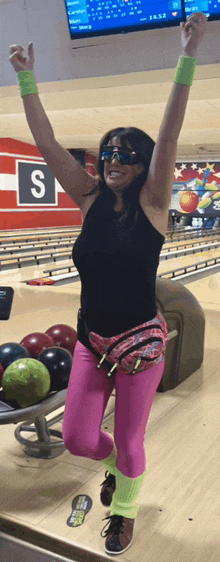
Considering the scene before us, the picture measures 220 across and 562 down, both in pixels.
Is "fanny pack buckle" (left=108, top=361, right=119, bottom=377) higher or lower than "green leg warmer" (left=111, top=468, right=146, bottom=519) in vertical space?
higher

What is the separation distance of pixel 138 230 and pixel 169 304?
1273 mm

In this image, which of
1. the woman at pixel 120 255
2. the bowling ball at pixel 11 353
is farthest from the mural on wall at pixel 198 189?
the woman at pixel 120 255

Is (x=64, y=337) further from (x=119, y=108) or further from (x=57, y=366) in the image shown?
(x=119, y=108)

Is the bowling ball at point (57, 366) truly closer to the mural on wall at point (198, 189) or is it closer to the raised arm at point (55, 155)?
the raised arm at point (55, 155)

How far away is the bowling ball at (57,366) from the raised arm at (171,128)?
2.72ft

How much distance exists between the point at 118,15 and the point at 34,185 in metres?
10.0

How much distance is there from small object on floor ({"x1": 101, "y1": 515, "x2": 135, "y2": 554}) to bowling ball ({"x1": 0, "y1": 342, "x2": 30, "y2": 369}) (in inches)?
28.0

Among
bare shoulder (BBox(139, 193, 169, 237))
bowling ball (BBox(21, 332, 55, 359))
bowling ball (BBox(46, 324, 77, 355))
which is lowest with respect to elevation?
bowling ball (BBox(46, 324, 77, 355))

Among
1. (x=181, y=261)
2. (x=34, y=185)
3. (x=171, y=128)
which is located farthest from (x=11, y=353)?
(x=34, y=185)

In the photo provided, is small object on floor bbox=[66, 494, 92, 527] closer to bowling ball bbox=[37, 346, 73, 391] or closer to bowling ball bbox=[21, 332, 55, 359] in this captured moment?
bowling ball bbox=[37, 346, 73, 391]

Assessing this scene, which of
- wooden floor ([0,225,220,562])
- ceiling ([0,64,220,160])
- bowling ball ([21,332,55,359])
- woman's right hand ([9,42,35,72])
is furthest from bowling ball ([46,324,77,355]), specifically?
ceiling ([0,64,220,160])

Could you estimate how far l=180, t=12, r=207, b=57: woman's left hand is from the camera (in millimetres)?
1262

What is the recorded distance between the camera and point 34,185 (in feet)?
43.0

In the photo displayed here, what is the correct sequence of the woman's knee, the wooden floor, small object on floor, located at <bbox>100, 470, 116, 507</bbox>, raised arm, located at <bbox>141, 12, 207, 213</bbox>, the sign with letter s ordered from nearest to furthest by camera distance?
raised arm, located at <bbox>141, 12, 207, 213</bbox>, the woman's knee, the wooden floor, small object on floor, located at <bbox>100, 470, 116, 507</bbox>, the sign with letter s
